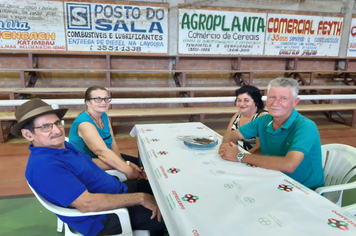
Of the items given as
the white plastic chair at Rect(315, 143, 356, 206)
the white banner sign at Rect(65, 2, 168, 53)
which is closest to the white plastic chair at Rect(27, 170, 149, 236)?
the white plastic chair at Rect(315, 143, 356, 206)

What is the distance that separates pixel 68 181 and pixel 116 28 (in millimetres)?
4006

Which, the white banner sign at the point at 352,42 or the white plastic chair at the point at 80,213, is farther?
the white banner sign at the point at 352,42

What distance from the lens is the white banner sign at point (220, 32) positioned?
4777mm

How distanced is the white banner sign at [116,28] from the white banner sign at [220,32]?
0.43 m

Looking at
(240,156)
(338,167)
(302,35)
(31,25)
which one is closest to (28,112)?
(240,156)

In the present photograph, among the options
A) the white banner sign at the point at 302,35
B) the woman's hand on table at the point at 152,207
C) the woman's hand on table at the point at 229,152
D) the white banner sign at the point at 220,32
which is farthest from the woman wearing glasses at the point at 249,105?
the white banner sign at the point at 302,35

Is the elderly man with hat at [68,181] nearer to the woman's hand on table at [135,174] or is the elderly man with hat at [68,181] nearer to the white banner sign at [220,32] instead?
the woman's hand on table at [135,174]

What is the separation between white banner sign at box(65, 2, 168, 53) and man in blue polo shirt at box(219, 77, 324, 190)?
3.62 m

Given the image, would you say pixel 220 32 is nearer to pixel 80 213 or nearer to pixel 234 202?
pixel 234 202

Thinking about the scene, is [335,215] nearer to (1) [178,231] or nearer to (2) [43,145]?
(1) [178,231]

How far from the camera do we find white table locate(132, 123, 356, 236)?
0.86 metres

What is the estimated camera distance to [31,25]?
4.24m

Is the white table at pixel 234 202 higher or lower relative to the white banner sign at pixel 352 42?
lower

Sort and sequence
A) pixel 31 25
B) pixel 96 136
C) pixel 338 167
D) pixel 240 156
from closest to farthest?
pixel 240 156 → pixel 338 167 → pixel 96 136 → pixel 31 25
